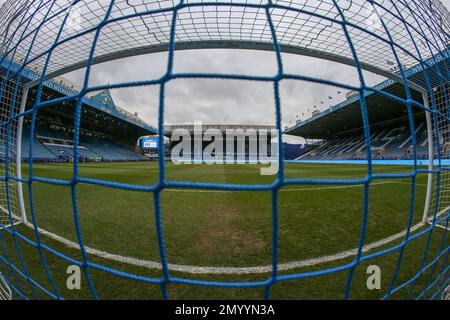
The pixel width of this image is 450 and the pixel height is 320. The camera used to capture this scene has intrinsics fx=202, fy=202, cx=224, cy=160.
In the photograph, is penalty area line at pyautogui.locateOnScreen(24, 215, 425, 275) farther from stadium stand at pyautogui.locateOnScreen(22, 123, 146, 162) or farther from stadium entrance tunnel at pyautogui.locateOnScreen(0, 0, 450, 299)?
stadium stand at pyautogui.locateOnScreen(22, 123, 146, 162)

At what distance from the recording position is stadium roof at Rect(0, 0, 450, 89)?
1965 mm

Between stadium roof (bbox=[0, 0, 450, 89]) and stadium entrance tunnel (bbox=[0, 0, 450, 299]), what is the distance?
2cm

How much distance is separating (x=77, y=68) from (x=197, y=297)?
3.15m

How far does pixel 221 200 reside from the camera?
3.78 meters

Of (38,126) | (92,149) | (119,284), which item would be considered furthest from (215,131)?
(119,284)

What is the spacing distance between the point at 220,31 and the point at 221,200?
2.77m

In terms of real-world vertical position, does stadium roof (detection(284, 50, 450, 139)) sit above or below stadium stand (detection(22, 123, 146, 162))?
above

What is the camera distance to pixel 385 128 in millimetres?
25828
